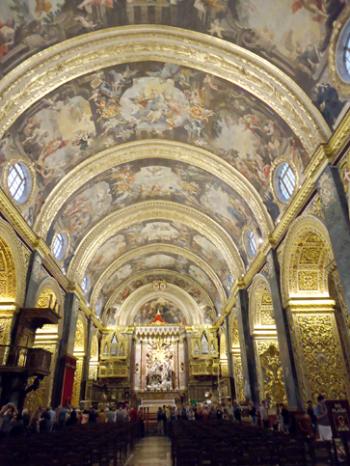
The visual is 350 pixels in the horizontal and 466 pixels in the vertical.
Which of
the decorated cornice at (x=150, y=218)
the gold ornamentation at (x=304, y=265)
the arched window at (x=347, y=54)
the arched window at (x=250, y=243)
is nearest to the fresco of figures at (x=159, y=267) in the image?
the decorated cornice at (x=150, y=218)

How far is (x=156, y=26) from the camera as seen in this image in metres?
11.0

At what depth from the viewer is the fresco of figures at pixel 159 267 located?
26297 millimetres

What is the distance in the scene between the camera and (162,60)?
1198 cm

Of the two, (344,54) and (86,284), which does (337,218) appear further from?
(86,284)

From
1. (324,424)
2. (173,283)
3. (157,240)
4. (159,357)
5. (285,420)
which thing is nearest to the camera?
(324,424)

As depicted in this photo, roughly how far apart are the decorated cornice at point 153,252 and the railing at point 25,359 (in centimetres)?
1115

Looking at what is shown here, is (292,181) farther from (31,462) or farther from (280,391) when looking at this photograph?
(31,462)

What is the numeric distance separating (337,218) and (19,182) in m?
11.2

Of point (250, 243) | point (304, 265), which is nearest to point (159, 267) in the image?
point (250, 243)

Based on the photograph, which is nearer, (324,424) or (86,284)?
(324,424)

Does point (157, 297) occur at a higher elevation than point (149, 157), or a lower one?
lower

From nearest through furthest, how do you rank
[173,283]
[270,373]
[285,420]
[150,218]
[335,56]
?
[335,56], [285,420], [270,373], [150,218], [173,283]

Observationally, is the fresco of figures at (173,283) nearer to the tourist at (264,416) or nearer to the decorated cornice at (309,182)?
the decorated cornice at (309,182)

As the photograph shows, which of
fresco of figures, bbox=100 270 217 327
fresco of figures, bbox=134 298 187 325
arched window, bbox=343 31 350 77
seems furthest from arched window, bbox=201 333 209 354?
arched window, bbox=343 31 350 77
